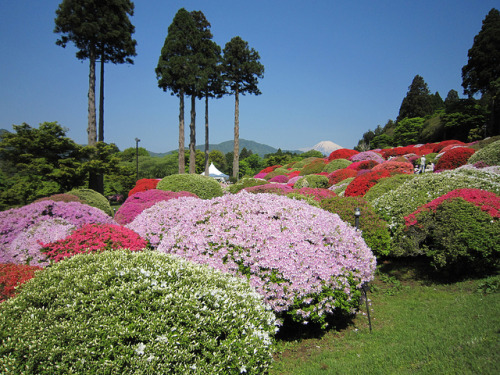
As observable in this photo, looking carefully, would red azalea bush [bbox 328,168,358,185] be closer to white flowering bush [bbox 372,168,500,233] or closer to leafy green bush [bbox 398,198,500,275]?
white flowering bush [bbox 372,168,500,233]

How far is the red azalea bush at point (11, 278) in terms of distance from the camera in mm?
3469

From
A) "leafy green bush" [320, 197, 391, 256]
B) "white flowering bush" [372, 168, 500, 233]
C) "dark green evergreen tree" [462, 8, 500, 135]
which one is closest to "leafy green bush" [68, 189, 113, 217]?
"leafy green bush" [320, 197, 391, 256]

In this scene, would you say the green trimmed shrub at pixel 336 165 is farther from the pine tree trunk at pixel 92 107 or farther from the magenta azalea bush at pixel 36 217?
the magenta azalea bush at pixel 36 217

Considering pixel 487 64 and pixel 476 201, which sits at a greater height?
pixel 487 64

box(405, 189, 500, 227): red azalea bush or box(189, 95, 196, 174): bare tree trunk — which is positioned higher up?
box(189, 95, 196, 174): bare tree trunk

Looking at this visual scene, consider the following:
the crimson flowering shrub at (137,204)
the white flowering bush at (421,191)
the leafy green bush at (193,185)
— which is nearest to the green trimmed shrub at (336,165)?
the leafy green bush at (193,185)

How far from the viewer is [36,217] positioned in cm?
598

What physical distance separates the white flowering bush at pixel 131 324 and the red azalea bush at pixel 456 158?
1636 centimetres

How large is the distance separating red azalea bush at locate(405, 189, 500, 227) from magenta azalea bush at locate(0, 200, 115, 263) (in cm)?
736

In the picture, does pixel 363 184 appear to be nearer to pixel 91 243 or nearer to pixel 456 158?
pixel 456 158

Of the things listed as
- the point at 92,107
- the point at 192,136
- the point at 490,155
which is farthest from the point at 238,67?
the point at 490,155

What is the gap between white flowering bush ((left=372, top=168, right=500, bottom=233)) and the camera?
282 inches

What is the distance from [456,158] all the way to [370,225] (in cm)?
1192

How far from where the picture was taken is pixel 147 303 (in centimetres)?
269
